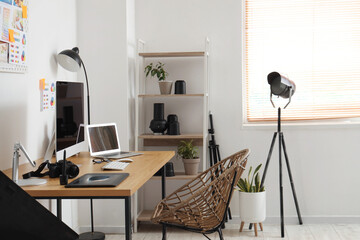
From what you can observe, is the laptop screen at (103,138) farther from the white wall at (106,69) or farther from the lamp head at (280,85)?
the lamp head at (280,85)

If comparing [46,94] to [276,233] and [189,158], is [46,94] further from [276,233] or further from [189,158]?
[276,233]

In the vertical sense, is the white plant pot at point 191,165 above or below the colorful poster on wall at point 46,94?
below

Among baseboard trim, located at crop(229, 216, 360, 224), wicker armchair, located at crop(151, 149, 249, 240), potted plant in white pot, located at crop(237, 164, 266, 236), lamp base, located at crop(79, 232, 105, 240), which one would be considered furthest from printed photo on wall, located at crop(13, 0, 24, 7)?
baseboard trim, located at crop(229, 216, 360, 224)

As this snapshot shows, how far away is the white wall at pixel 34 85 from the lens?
10.2 ft

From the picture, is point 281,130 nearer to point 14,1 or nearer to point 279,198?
point 279,198

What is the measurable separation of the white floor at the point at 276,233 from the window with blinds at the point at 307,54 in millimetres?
987

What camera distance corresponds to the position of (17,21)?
317 centimetres

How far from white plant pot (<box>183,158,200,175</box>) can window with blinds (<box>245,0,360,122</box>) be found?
74 centimetres

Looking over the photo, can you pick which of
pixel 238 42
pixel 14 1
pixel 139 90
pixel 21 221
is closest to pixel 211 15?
pixel 238 42

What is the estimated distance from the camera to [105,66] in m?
4.37

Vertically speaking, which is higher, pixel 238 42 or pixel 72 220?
pixel 238 42

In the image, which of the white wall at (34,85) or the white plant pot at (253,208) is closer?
the white wall at (34,85)

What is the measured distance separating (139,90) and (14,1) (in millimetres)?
1762

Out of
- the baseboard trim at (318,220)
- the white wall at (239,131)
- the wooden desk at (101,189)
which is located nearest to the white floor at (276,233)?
the baseboard trim at (318,220)
